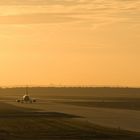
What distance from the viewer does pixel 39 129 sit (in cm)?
5788

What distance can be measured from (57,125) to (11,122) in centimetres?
581

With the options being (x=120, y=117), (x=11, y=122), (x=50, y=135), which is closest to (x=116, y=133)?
(x=50, y=135)

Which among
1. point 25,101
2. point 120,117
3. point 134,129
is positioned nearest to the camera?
point 134,129

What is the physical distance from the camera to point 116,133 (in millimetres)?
55125

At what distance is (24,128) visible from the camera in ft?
193

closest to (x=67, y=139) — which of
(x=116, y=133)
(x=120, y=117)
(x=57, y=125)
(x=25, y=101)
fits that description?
(x=116, y=133)

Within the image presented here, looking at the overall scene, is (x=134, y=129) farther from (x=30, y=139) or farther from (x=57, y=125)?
(x=30, y=139)

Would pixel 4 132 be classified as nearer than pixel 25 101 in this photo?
Yes

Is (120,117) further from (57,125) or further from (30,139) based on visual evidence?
(30,139)

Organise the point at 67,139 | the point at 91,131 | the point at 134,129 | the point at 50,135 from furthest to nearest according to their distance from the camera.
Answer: the point at 134,129
the point at 91,131
the point at 50,135
the point at 67,139

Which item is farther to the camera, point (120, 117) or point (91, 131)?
point (120, 117)

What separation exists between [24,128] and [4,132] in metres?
4.50

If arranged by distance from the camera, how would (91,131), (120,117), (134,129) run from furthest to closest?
(120,117)
(134,129)
(91,131)

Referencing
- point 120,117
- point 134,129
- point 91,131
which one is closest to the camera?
point 91,131
